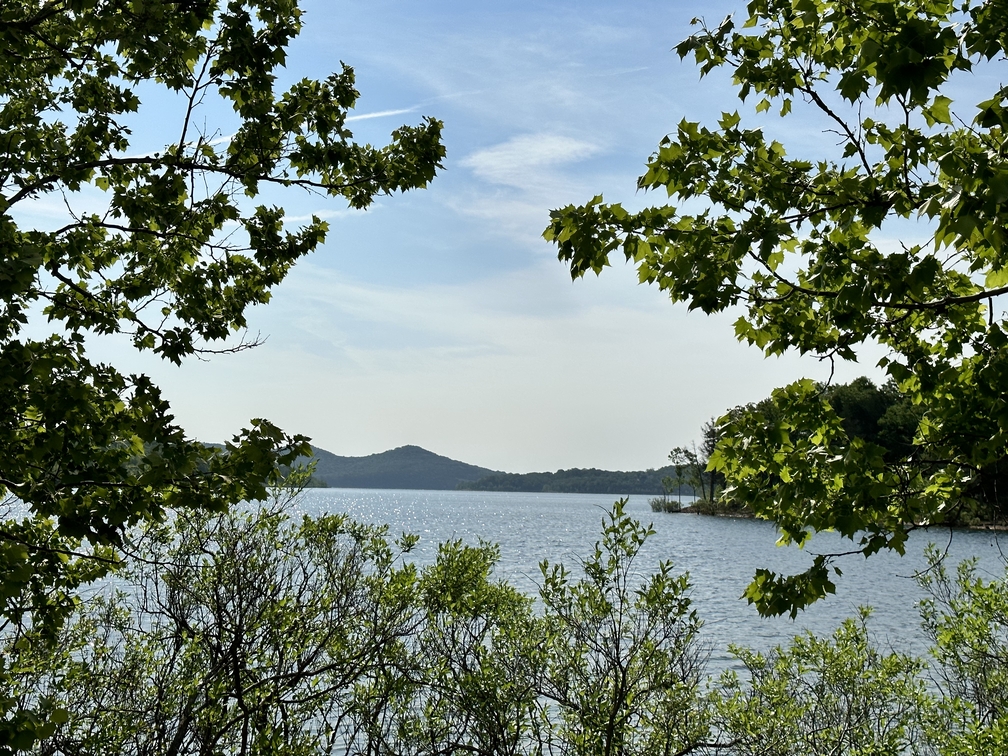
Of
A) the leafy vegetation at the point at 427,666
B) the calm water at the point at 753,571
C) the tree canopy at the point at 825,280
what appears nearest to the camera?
the tree canopy at the point at 825,280

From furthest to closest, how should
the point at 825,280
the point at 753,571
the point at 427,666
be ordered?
the point at 753,571 < the point at 427,666 < the point at 825,280

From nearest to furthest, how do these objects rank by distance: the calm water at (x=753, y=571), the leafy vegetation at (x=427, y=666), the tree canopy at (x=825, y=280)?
the tree canopy at (x=825, y=280) → the leafy vegetation at (x=427, y=666) → the calm water at (x=753, y=571)

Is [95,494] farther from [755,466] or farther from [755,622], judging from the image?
[755,622]

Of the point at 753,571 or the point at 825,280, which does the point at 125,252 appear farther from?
the point at 753,571

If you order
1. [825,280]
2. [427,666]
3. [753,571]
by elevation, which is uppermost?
[825,280]

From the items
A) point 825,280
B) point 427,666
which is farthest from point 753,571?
point 825,280

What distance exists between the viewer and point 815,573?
187 inches

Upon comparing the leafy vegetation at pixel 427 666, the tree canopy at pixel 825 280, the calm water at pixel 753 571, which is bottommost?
the calm water at pixel 753 571

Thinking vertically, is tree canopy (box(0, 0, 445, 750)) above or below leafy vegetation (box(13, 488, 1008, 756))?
above

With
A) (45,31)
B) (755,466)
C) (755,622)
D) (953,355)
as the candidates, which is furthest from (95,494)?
(755,622)

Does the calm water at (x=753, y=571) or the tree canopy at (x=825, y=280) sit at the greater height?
the tree canopy at (x=825, y=280)

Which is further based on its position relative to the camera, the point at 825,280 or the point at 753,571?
the point at 753,571

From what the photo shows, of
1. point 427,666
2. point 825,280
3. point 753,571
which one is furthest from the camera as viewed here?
point 753,571

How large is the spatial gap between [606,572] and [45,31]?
7.24 meters
